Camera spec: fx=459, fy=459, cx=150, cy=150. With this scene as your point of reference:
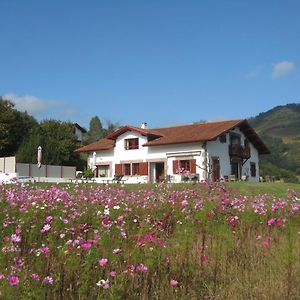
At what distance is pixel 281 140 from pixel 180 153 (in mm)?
78183

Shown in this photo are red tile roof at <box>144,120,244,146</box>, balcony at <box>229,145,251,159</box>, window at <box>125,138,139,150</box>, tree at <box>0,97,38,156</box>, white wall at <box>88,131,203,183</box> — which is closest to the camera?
red tile roof at <box>144,120,244,146</box>

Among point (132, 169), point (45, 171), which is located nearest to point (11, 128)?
point (45, 171)

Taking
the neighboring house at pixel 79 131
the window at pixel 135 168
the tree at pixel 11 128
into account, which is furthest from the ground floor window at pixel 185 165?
the neighboring house at pixel 79 131

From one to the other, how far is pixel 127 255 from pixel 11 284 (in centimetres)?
121

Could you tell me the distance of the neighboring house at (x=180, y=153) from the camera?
1417 inches

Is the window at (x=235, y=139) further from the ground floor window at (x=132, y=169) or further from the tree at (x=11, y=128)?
the tree at (x=11, y=128)

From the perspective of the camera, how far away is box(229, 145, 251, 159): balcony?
38.2 metres

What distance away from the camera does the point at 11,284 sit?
2.83 meters

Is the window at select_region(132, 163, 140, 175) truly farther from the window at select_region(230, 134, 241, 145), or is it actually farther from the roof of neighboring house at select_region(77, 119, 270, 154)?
the window at select_region(230, 134, 241, 145)

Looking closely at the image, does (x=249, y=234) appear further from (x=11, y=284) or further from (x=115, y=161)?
(x=115, y=161)

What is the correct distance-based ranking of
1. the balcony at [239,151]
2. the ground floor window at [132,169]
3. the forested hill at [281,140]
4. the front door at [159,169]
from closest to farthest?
1. the balcony at [239,151]
2. the front door at [159,169]
3. the ground floor window at [132,169]
4. the forested hill at [281,140]

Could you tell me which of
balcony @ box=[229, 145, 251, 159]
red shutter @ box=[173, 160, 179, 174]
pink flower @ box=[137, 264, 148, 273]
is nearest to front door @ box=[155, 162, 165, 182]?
red shutter @ box=[173, 160, 179, 174]

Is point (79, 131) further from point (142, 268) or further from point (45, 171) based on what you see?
point (142, 268)

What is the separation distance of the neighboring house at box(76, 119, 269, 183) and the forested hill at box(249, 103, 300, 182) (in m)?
10.9
